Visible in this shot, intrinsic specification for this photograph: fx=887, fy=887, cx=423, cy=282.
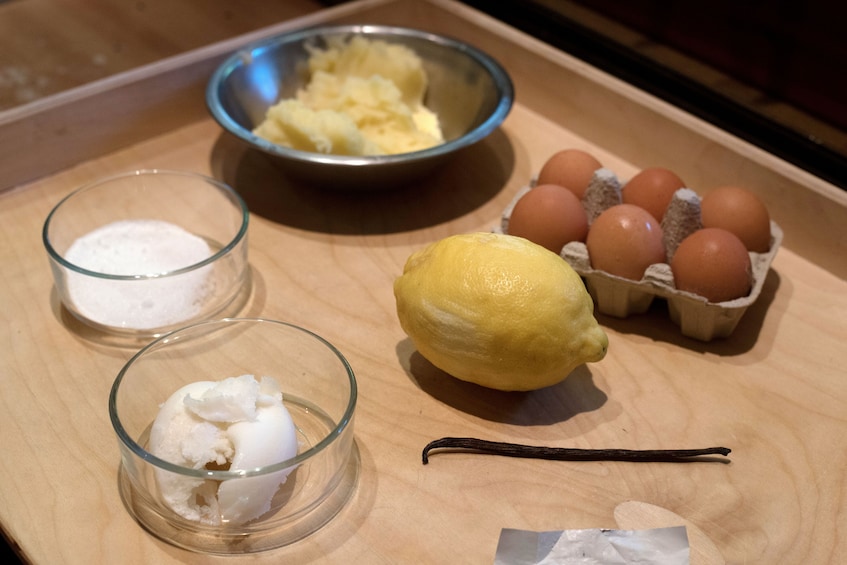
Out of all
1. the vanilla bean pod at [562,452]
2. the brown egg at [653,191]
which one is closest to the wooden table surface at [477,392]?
the vanilla bean pod at [562,452]

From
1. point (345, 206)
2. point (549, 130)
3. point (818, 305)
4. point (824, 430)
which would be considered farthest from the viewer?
point (549, 130)

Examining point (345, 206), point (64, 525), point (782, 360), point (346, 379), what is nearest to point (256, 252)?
point (345, 206)

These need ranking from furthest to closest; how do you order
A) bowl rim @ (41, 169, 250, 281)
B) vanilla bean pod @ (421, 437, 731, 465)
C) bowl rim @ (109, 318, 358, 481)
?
bowl rim @ (41, 169, 250, 281), vanilla bean pod @ (421, 437, 731, 465), bowl rim @ (109, 318, 358, 481)

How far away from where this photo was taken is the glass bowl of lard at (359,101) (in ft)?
3.43

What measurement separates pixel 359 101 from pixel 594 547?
2.17ft

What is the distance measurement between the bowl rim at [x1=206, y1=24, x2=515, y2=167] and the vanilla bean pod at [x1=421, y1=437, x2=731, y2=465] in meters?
0.37

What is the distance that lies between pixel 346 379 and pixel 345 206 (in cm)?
37

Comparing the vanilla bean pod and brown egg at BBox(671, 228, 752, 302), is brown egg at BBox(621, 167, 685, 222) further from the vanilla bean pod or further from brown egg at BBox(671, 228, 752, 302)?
the vanilla bean pod

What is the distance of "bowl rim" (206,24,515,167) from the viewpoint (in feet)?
3.35

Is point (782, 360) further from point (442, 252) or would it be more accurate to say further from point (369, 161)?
point (369, 161)

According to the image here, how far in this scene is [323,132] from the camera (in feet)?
3.45

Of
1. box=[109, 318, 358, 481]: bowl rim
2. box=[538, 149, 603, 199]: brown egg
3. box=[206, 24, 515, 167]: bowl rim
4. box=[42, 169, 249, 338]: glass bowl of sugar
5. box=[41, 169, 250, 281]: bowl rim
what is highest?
box=[538, 149, 603, 199]: brown egg

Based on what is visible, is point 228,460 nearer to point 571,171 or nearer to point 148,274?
point 148,274

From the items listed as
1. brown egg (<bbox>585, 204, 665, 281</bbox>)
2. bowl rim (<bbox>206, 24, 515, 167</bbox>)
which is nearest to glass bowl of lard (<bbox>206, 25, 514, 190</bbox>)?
bowl rim (<bbox>206, 24, 515, 167</bbox>)
